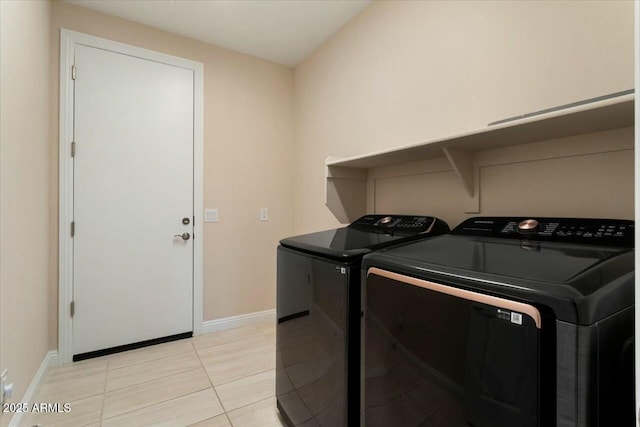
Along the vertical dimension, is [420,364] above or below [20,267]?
below

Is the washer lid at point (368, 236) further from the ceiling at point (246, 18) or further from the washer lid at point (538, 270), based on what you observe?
the ceiling at point (246, 18)

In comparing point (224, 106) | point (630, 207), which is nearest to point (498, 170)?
point (630, 207)

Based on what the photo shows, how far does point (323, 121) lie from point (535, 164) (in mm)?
1719

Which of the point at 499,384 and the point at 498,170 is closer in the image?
the point at 499,384

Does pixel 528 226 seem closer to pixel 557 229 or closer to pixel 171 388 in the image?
pixel 557 229

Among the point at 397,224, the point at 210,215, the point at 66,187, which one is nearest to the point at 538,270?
the point at 397,224

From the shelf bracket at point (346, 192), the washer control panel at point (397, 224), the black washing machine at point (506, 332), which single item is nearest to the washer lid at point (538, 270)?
the black washing machine at point (506, 332)

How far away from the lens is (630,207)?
108cm

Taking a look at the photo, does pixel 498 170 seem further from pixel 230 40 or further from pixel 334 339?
pixel 230 40

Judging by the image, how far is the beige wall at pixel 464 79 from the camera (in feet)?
3.61

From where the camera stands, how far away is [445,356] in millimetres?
761

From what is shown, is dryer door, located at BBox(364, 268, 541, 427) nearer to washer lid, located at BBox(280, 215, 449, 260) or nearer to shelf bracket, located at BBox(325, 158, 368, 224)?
washer lid, located at BBox(280, 215, 449, 260)

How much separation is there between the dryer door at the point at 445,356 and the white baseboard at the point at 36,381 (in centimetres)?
171

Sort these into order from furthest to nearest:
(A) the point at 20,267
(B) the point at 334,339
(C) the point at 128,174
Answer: (C) the point at 128,174
(A) the point at 20,267
(B) the point at 334,339
